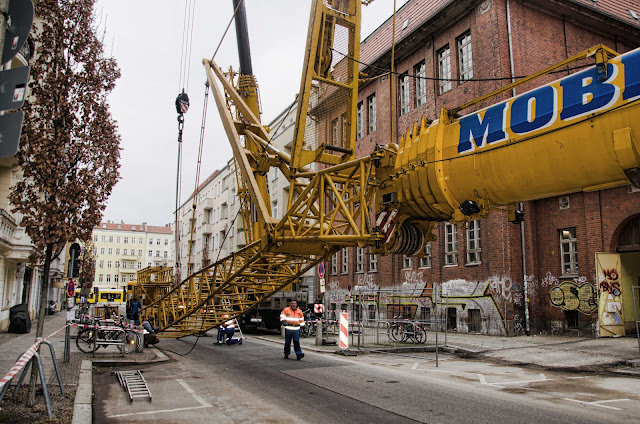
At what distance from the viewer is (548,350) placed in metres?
14.3

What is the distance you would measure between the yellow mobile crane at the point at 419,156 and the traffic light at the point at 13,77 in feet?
14.7

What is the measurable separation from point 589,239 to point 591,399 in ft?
36.0

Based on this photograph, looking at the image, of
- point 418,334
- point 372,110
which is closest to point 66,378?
point 418,334

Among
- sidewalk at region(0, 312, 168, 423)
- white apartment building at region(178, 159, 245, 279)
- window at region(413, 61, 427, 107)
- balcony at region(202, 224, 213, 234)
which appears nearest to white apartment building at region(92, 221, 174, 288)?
white apartment building at region(178, 159, 245, 279)

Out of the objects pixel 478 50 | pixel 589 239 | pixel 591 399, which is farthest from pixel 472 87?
pixel 591 399

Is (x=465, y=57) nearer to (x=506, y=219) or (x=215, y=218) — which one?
(x=506, y=219)

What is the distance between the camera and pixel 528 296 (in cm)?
1880

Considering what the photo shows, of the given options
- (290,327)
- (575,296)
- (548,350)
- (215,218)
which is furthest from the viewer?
(215,218)

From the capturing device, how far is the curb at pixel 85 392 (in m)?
6.16

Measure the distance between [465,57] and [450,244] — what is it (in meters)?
8.57

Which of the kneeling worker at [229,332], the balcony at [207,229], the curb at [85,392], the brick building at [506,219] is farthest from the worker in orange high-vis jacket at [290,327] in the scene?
the balcony at [207,229]

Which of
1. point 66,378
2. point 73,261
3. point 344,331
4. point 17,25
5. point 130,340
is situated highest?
point 17,25

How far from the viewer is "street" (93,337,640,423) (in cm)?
667

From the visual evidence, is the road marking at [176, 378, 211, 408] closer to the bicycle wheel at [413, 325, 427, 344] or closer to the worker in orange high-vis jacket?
the worker in orange high-vis jacket
